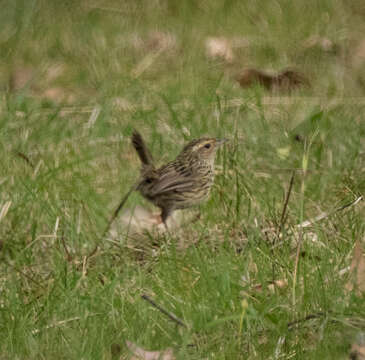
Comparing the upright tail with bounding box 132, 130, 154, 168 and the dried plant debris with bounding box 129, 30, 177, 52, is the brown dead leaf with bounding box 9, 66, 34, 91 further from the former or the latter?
the upright tail with bounding box 132, 130, 154, 168

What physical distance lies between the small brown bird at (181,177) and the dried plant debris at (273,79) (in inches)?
82.0

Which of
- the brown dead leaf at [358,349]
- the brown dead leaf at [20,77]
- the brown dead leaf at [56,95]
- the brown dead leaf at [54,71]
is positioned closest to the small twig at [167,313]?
the brown dead leaf at [358,349]

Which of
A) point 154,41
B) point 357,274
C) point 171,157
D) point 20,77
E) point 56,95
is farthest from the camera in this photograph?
point 154,41

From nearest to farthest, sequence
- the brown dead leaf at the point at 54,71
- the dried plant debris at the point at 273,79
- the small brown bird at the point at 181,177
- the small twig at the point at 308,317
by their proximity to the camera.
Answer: the small twig at the point at 308,317 < the small brown bird at the point at 181,177 < the dried plant debris at the point at 273,79 < the brown dead leaf at the point at 54,71

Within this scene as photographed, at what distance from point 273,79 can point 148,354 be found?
16.6 ft

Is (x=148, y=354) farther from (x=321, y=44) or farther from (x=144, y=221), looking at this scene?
(x=321, y=44)


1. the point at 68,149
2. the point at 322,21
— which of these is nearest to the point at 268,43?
the point at 322,21

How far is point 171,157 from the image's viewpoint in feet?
23.6

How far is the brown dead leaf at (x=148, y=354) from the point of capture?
12.8 ft

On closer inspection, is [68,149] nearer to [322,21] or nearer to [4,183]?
[4,183]

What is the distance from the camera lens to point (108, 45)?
9.85 meters

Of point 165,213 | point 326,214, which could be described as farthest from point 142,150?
point 326,214

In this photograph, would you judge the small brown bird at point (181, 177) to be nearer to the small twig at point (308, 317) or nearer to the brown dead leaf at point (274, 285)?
the brown dead leaf at point (274, 285)

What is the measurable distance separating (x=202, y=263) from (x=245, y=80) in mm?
4048
